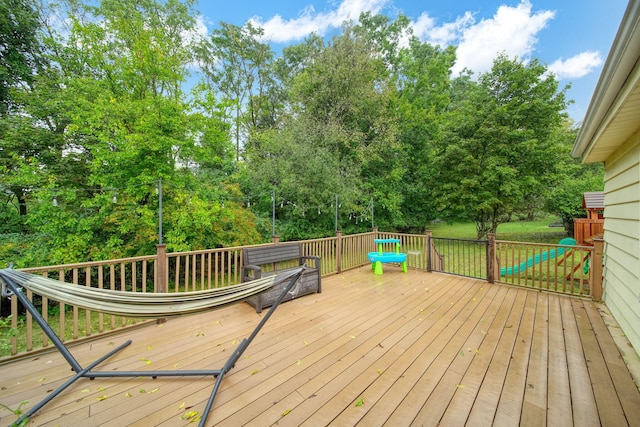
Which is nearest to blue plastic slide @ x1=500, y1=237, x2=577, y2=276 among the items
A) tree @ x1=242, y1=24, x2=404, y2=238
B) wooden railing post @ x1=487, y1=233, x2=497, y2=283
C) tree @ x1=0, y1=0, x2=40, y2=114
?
wooden railing post @ x1=487, y1=233, x2=497, y2=283

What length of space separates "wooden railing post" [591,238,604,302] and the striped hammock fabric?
15.7ft

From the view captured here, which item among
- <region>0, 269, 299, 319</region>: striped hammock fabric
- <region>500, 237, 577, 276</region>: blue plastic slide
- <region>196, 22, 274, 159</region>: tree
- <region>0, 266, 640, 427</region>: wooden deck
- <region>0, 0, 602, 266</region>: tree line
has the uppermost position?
<region>196, 22, 274, 159</region>: tree

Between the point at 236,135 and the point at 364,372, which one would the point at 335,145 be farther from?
the point at 364,372

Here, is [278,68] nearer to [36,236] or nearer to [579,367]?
[36,236]

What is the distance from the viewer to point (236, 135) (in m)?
13.3

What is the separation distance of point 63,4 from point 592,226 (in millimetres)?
15940

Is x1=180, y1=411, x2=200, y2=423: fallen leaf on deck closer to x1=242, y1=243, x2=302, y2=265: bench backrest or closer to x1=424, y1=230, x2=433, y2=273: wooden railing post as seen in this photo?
x1=242, y1=243, x2=302, y2=265: bench backrest

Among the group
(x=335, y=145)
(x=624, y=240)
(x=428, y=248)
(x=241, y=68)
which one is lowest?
(x=428, y=248)

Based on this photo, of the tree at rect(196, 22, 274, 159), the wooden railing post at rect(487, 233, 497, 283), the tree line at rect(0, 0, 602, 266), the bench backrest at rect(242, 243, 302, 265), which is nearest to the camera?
the bench backrest at rect(242, 243, 302, 265)

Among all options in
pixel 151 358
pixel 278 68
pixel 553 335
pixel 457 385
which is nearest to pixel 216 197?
pixel 151 358

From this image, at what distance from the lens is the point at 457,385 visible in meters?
2.00

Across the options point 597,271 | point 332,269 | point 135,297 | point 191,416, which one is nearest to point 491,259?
point 597,271

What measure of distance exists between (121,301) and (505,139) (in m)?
12.8

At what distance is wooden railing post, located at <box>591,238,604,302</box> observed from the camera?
3.77 m
